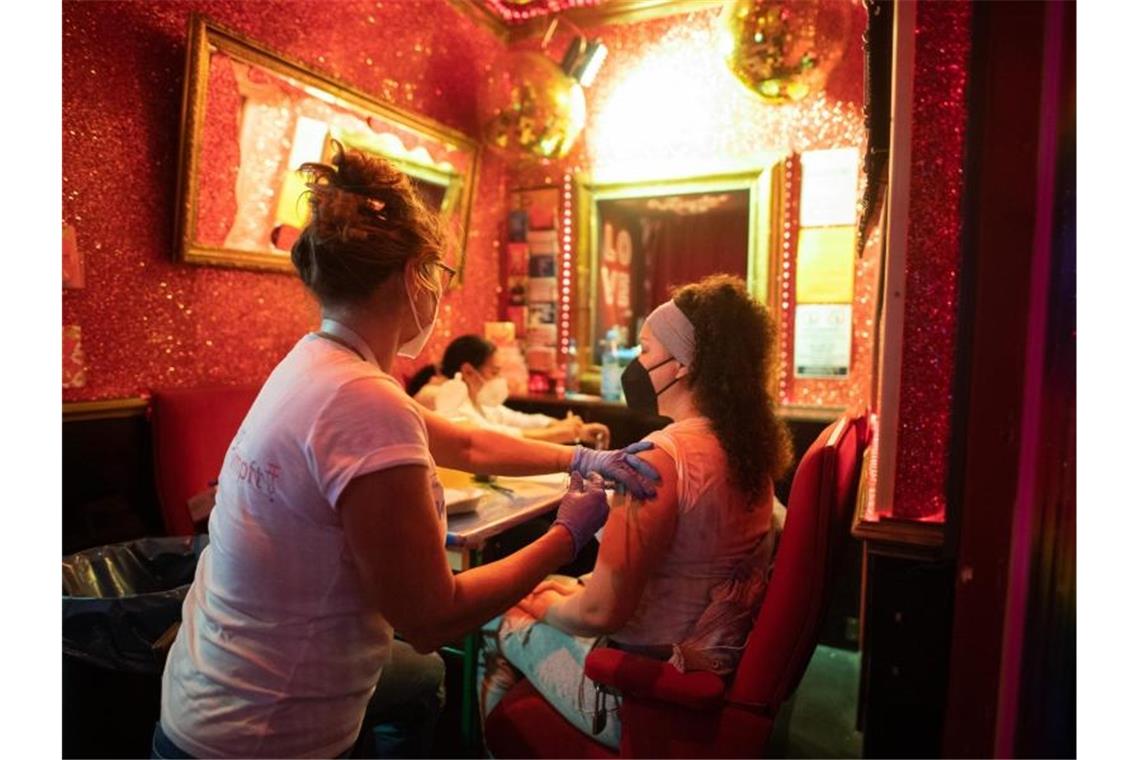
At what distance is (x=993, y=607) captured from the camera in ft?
2.06

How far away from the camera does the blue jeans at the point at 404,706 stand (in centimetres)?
133

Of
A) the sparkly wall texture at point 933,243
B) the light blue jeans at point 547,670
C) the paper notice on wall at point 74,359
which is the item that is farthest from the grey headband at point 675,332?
the paper notice on wall at point 74,359

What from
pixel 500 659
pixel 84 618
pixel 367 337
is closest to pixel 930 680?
pixel 500 659

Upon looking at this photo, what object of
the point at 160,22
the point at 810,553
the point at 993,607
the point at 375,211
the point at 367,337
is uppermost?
the point at 160,22

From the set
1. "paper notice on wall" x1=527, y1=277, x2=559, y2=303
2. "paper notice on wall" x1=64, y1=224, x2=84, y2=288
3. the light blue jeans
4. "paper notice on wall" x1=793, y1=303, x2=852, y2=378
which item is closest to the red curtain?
"paper notice on wall" x1=793, y1=303, x2=852, y2=378

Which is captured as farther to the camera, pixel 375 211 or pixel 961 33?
pixel 961 33

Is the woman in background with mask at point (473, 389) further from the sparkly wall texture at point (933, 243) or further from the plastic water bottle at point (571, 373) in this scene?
the sparkly wall texture at point (933, 243)

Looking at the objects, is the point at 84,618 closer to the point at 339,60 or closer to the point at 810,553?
the point at 810,553

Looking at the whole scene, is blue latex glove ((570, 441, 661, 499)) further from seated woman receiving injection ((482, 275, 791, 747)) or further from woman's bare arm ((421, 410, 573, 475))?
woman's bare arm ((421, 410, 573, 475))

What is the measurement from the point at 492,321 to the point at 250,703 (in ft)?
7.86

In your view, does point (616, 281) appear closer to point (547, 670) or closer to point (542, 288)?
point (547, 670)

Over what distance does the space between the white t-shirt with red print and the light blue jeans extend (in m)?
0.52

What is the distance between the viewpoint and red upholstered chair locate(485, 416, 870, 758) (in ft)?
3.73

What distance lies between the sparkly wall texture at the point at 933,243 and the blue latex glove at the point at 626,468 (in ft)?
1.39
